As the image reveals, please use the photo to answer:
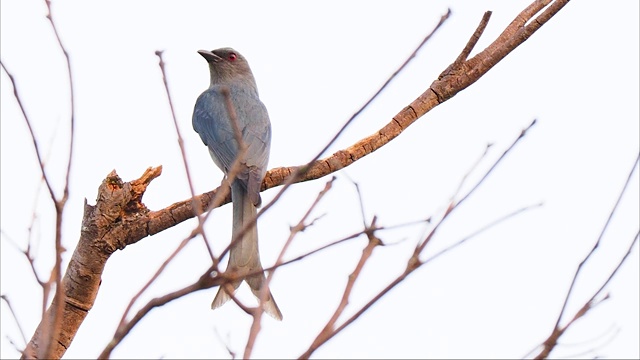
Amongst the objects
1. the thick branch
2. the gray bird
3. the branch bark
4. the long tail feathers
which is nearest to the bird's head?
the gray bird

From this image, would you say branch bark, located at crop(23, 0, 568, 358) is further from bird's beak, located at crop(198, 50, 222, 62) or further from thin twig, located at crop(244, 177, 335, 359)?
bird's beak, located at crop(198, 50, 222, 62)

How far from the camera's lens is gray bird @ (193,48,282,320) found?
5.31 meters

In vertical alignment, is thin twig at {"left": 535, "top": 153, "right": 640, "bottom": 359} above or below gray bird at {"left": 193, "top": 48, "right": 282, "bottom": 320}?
below

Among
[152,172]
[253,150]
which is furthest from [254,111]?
[152,172]

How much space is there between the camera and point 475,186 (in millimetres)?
2082

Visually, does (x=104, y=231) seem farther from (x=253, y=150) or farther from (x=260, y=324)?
(x=260, y=324)

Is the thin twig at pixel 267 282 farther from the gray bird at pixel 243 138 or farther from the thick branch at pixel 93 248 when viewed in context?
the thick branch at pixel 93 248

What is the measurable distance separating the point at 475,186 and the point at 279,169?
12.5ft

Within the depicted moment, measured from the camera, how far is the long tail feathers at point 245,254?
441 cm

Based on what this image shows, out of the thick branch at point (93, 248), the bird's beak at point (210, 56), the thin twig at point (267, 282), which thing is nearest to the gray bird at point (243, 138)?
the bird's beak at point (210, 56)

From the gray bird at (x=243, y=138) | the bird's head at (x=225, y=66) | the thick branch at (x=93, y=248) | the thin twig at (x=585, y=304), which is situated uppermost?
the bird's head at (x=225, y=66)

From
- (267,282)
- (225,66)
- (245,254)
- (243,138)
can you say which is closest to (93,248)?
(245,254)

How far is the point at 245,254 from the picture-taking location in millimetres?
5348

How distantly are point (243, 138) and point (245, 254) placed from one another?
42.8 inches
